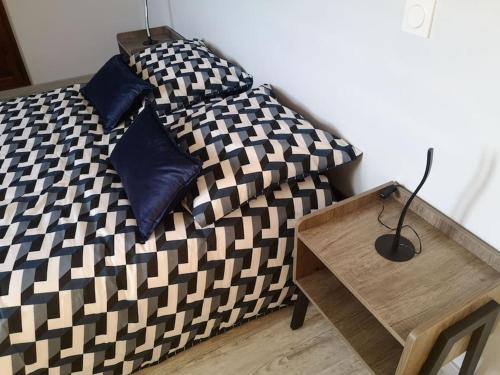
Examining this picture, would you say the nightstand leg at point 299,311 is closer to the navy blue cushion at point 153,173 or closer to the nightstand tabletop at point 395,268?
the nightstand tabletop at point 395,268

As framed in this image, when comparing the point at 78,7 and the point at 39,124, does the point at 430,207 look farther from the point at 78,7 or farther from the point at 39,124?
the point at 78,7

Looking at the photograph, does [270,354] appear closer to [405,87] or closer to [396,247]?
[396,247]

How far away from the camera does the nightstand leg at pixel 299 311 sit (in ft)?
4.91

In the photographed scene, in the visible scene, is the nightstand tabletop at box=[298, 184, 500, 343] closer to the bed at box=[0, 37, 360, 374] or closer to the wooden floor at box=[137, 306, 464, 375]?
the bed at box=[0, 37, 360, 374]

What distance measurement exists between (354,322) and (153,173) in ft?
2.68

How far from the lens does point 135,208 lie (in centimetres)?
137

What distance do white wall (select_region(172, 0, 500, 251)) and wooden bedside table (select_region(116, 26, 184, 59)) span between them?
1286mm

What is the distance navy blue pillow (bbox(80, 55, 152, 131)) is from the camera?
6.38ft

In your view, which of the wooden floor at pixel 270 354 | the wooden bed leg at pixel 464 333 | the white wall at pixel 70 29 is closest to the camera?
the wooden bed leg at pixel 464 333

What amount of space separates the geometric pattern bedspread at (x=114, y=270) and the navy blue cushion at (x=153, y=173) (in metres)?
0.06

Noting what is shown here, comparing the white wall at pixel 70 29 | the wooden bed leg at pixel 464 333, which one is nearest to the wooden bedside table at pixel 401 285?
the wooden bed leg at pixel 464 333

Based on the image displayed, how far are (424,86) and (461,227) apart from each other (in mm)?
429

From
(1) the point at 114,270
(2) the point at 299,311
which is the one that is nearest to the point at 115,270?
(1) the point at 114,270

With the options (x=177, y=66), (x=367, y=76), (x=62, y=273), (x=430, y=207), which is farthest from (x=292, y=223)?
(x=177, y=66)
